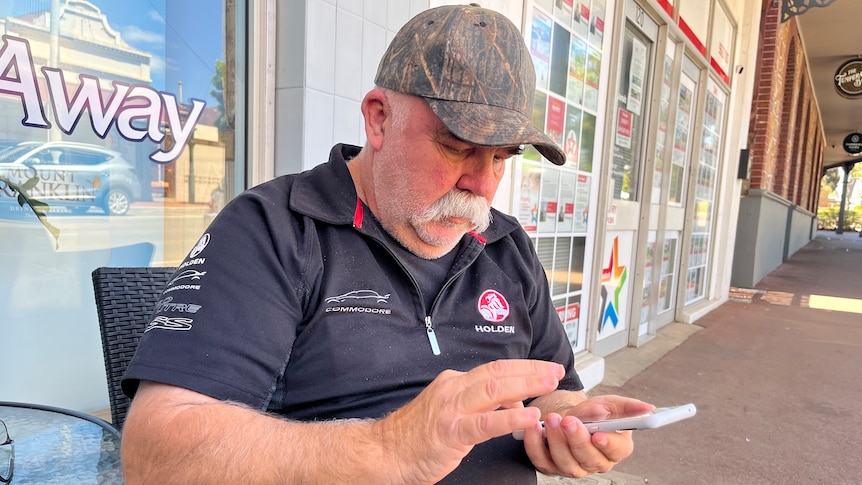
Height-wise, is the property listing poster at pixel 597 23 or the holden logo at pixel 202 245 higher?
the property listing poster at pixel 597 23

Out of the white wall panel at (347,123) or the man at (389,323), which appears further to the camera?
the white wall panel at (347,123)

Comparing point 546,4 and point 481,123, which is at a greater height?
point 546,4

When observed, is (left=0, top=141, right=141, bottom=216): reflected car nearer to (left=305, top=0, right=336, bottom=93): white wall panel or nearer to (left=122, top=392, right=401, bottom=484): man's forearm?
(left=305, top=0, right=336, bottom=93): white wall panel

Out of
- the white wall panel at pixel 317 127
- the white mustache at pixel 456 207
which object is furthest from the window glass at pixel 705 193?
the white mustache at pixel 456 207

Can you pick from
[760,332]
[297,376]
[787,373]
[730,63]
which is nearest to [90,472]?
[297,376]

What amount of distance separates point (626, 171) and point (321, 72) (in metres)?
3.70

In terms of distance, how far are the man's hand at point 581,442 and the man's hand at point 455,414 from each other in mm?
283

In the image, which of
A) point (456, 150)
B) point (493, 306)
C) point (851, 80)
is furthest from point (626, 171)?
point (851, 80)

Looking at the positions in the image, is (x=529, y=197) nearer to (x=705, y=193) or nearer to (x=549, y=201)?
(x=549, y=201)

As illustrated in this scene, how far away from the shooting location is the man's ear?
4.54 ft

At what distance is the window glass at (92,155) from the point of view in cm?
198

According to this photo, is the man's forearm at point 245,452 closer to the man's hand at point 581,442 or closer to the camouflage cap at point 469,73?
the man's hand at point 581,442

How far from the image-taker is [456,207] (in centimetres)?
135

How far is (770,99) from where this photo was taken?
9.44 metres
